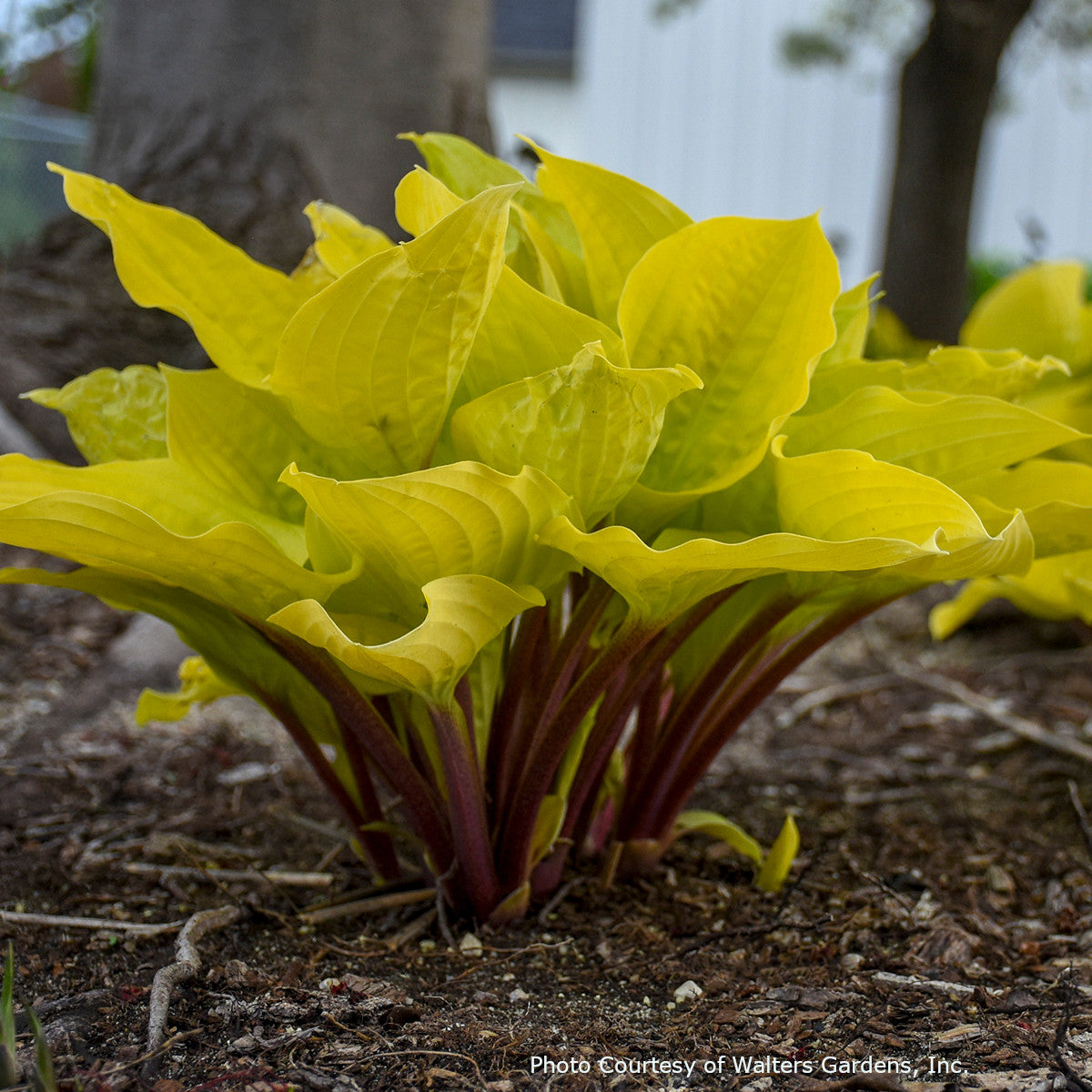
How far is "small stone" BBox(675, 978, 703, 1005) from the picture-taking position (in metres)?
0.92

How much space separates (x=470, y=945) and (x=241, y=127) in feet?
5.70

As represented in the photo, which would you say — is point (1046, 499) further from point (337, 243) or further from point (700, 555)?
point (337, 243)

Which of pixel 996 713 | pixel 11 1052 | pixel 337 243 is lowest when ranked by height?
pixel 996 713

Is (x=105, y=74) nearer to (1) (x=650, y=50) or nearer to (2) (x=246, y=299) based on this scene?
(2) (x=246, y=299)

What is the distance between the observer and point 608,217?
88 cm

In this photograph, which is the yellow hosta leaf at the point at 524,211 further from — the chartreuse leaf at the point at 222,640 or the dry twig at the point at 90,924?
the dry twig at the point at 90,924

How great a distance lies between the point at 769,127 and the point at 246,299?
480 inches

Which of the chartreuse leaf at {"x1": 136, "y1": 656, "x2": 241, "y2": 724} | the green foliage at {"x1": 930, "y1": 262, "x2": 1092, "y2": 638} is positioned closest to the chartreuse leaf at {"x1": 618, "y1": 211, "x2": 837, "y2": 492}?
the green foliage at {"x1": 930, "y1": 262, "x2": 1092, "y2": 638}

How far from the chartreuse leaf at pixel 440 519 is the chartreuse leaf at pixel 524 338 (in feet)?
0.36

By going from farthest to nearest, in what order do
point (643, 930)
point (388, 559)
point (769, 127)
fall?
point (769, 127) < point (643, 930) < point (388, 559)

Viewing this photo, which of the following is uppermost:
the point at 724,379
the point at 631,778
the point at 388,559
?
the point at 724,379

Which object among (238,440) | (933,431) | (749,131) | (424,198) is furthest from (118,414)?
(749,131)

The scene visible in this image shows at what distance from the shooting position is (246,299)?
89cm

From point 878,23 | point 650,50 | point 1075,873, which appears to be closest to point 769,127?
point 650,50
